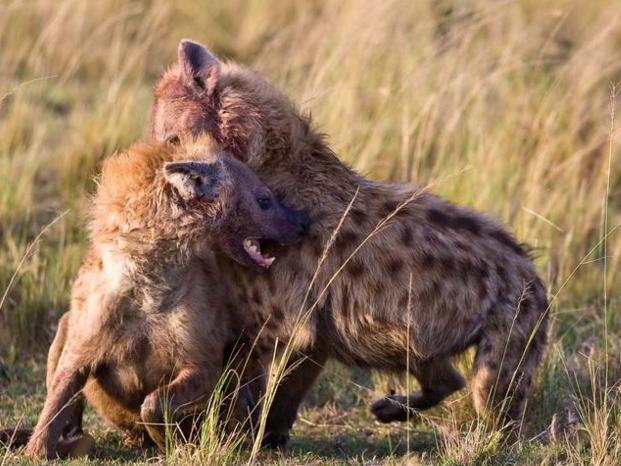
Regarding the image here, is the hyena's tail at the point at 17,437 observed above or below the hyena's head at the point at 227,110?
below

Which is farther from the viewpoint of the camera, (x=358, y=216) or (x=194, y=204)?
(x=358, y=216)

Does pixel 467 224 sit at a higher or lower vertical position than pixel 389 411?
higher

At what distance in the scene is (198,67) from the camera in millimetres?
5969

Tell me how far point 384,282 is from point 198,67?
4.04 feet

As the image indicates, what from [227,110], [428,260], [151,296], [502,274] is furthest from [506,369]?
[227,110]

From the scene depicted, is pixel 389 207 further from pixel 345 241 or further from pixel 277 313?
pixel 277 313

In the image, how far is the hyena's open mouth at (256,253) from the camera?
543 cm

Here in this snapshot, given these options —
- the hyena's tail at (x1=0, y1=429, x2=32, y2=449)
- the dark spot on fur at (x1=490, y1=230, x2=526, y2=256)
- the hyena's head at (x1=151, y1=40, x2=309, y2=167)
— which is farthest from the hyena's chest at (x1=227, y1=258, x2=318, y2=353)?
the hyena's tail at (x1=0, y1=429, x2=32, y2=449)

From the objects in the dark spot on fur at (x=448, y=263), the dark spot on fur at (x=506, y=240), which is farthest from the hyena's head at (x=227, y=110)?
the dark spot on fur at (x=506, y=240)

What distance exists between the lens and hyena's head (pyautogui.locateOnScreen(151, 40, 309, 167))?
577 cm

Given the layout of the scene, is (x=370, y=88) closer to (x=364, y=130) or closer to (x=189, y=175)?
(x=364, y=130)

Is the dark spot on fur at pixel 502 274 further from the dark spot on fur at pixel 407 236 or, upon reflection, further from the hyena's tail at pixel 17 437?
the hyena's tail at pixel 17 437

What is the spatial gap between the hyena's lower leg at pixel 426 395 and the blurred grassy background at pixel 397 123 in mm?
465

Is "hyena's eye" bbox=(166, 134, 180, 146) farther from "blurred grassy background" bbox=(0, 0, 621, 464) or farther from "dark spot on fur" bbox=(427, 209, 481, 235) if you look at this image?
"blurred grassy background" bbox=(0, 0, 621, 464)
